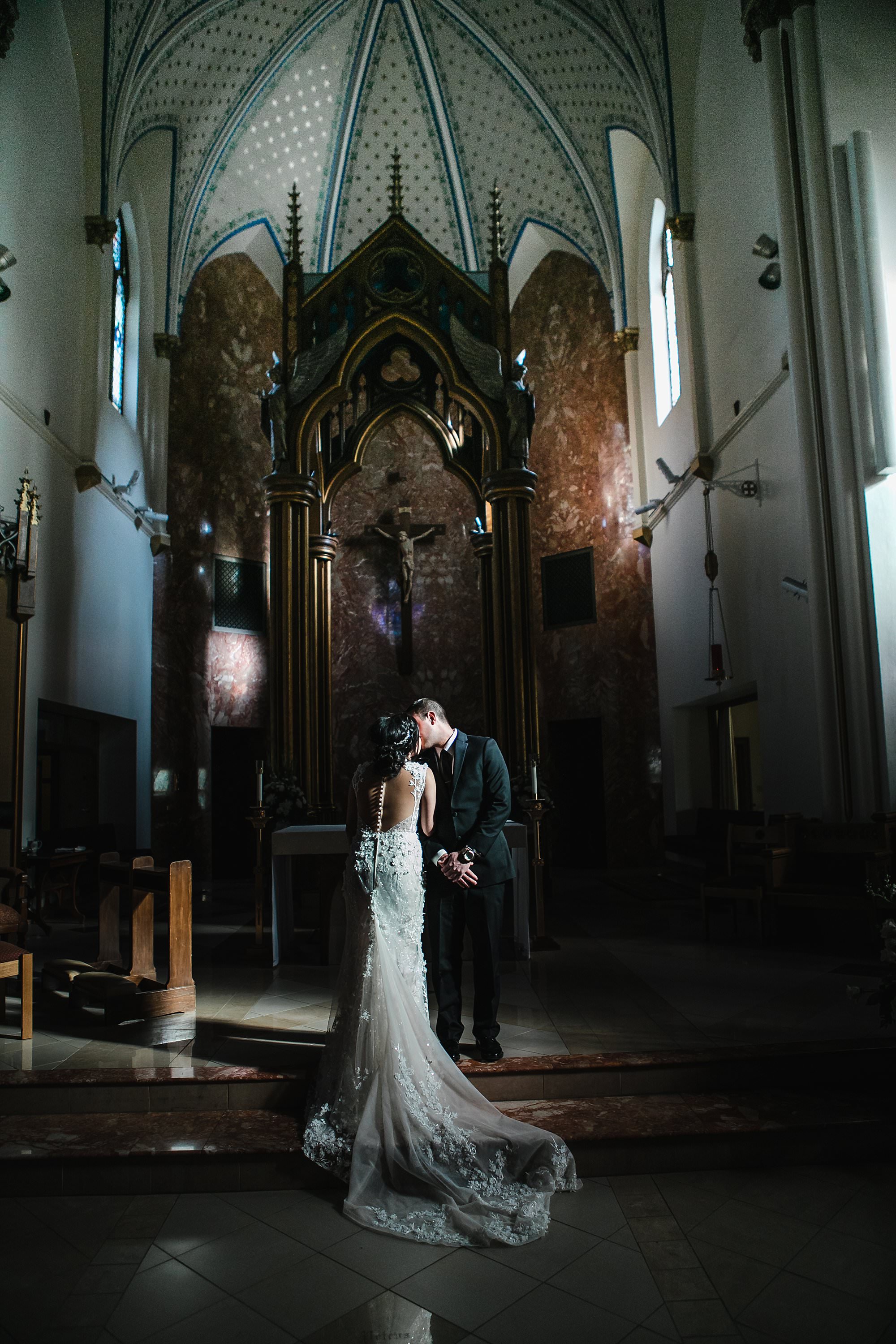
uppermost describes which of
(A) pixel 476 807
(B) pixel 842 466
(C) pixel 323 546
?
(C) pixel 323 546

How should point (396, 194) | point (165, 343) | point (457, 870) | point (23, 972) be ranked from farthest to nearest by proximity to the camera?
1. point (165, 343)
2. point (396, 194)
3. point (23, 972)
4. point (457, 870)

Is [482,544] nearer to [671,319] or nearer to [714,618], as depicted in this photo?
[714,618]

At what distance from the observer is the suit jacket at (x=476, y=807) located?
13.5 feet

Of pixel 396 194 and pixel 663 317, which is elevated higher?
pixel 396 194

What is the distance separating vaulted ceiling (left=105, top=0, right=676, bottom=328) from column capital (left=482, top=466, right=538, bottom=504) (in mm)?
4398

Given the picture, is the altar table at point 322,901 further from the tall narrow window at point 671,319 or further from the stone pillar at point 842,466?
the tall narrow window at point 671,319

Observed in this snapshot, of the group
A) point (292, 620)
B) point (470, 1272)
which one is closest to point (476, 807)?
point (470, 1272)

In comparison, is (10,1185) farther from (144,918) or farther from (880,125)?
(880,125)

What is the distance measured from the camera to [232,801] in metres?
13.1

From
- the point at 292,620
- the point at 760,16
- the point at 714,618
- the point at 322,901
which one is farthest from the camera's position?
the point at 714,618

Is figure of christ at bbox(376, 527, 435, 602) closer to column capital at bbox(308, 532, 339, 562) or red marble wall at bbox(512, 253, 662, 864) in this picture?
red marble wall at bbox(512, 253, 662, 864)

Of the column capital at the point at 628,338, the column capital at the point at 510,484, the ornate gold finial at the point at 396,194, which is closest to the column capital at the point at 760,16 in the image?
the ornate gold finial at the point at 396,194

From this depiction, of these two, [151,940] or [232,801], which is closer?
[151,940]

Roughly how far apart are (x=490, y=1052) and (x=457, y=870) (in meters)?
0.82
